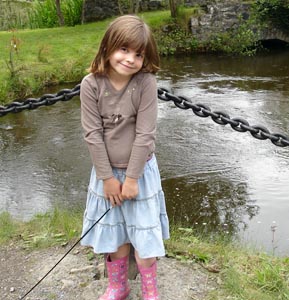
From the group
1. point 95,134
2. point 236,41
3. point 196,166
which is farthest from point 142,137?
point 236,41

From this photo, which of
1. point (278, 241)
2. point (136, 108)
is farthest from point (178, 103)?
point (278, 241)

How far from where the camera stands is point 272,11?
13078mm

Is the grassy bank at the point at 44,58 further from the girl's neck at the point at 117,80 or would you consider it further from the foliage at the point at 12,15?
the girl's neck at the point at 117,80

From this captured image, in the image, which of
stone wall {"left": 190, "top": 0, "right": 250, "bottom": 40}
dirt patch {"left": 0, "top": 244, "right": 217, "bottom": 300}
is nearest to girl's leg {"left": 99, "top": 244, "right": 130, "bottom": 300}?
dirt patch {"left": 0, "top": 244, "right": 217, "bottom": 300}

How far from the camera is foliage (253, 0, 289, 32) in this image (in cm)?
1295

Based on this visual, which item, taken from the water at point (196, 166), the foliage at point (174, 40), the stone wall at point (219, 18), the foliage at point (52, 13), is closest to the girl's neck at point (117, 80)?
the water at point (196, 166)

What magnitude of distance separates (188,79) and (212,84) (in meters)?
0.69

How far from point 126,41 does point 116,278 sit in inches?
45.7

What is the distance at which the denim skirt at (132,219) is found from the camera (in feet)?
7.61

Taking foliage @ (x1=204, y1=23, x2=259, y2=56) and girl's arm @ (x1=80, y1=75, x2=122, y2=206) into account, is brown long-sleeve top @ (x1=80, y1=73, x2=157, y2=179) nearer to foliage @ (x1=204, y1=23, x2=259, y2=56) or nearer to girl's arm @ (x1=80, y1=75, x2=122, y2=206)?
girl's arm @ (x1=80, y1=75, x2=122, y2=206)

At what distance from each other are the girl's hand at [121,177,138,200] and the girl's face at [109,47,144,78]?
473mm

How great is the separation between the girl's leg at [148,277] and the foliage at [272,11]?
11646 millimetres

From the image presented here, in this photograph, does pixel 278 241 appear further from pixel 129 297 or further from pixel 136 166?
pixel 136 166

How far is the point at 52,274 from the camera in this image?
9.25 feet
